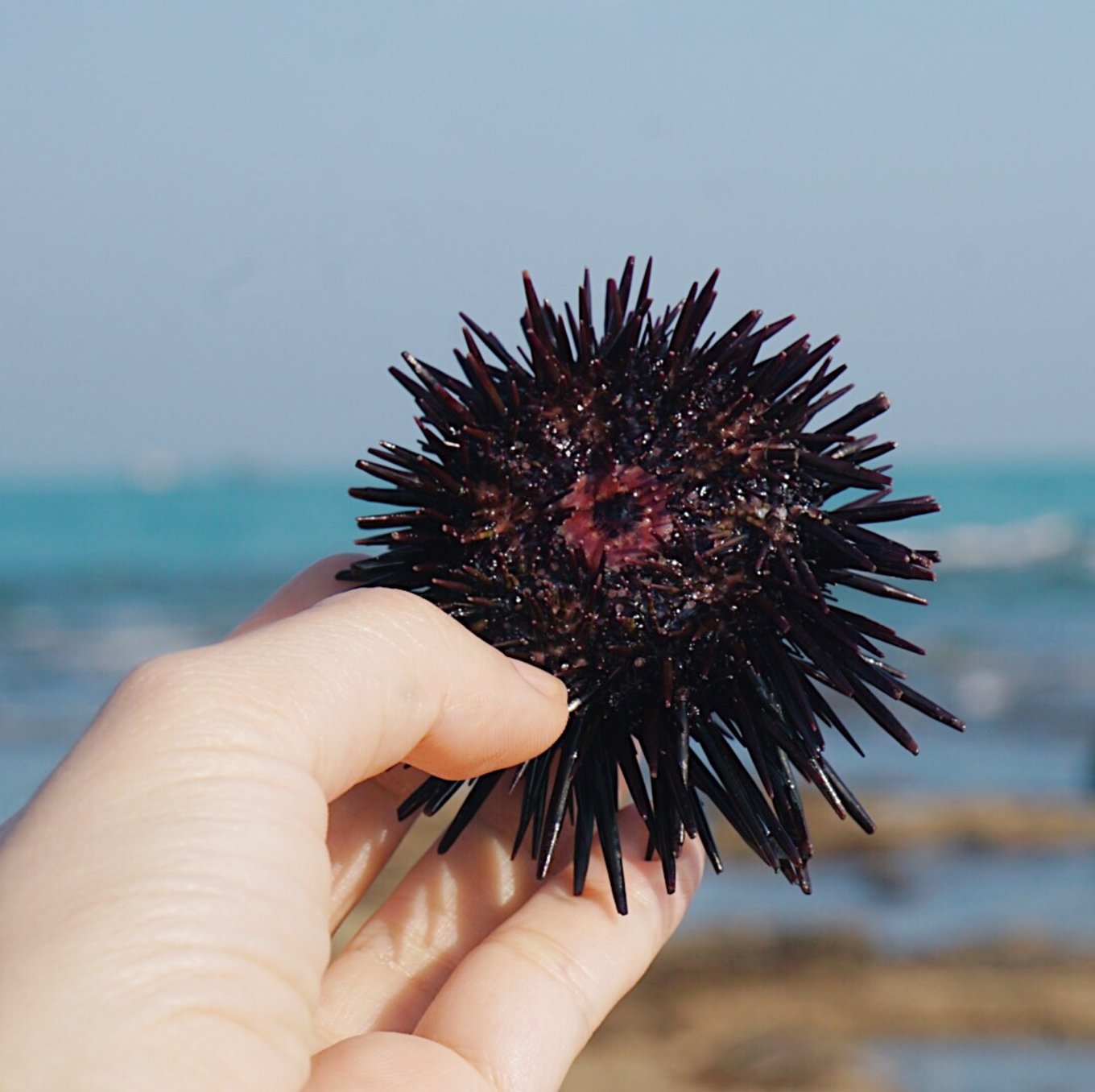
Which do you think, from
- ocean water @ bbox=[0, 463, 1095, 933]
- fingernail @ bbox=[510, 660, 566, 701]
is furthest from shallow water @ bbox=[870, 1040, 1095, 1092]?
fingernail @ bbox=[510, 660, 566, 701]

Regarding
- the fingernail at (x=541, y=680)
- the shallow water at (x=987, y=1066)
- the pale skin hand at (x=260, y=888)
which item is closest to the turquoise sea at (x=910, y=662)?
the shallow water at (x=987, y=1066)

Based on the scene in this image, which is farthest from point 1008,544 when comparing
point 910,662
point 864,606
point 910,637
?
point 910,662

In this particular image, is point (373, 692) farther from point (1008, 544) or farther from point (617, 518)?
point (1008, 544)

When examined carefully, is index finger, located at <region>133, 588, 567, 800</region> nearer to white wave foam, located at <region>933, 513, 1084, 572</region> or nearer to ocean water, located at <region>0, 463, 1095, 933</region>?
ocean water, located at <region>0, 463, 1095, 933</region>

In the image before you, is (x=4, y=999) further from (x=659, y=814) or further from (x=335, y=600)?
(x=659, y=814)

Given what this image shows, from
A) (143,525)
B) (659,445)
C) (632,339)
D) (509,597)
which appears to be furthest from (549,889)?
(143,525)

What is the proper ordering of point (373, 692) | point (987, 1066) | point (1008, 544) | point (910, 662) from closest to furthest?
point (373, 692), point (987, 1066), point (910, 662), point (1008, 544)
